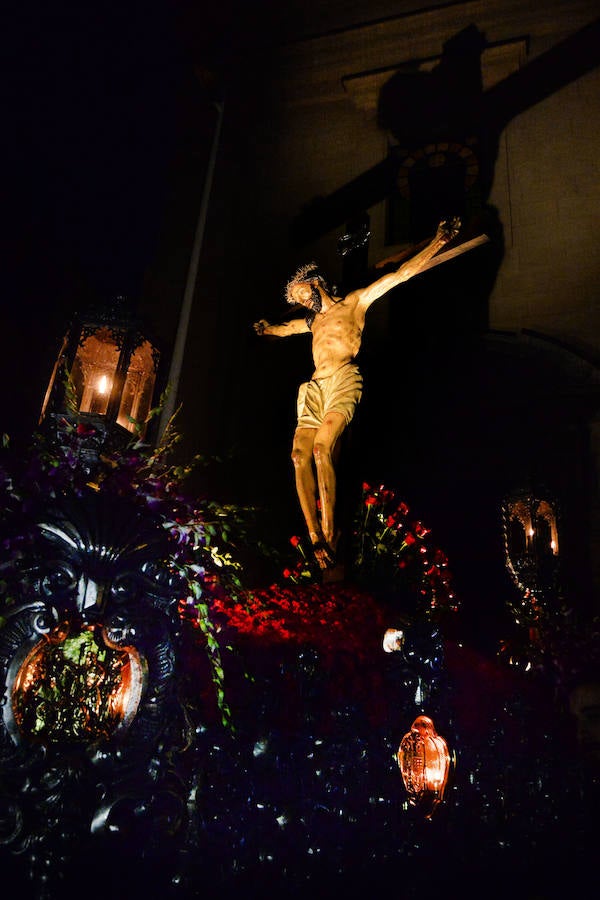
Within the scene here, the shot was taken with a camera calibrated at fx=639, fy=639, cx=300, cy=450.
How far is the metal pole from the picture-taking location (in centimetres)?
604

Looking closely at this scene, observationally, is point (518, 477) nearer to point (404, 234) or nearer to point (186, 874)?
point (404, 234)

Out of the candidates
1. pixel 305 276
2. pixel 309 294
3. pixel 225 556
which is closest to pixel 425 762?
pixel 225 556

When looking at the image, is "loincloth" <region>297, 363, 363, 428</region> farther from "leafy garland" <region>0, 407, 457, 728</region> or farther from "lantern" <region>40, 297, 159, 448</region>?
"lantern" <region>40, 297, 159, 448</region>

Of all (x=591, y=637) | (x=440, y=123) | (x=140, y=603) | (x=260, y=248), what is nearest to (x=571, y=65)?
(x=440, y=123)

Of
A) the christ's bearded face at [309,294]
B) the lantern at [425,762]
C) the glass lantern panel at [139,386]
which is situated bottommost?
the lantern at [425,762]

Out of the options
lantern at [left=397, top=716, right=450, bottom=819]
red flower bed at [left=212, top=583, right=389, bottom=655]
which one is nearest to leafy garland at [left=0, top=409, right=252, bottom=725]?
red flower bed at [left=212, top=583, right=389, bottom=655]

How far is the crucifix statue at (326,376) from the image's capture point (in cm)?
498

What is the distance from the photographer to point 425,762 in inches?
112

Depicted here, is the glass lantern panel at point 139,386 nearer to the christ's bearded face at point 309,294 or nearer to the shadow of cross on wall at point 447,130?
the christ's bearded face at point 309,294

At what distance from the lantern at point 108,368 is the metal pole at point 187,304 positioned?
82 cm

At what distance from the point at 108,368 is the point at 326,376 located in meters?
1.89

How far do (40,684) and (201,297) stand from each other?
18.2 feet

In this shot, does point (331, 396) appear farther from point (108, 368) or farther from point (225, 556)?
point (225, 556)

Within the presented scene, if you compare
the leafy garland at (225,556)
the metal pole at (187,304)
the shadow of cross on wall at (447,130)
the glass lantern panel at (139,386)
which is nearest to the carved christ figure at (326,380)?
the leafy garland at (225,556)
